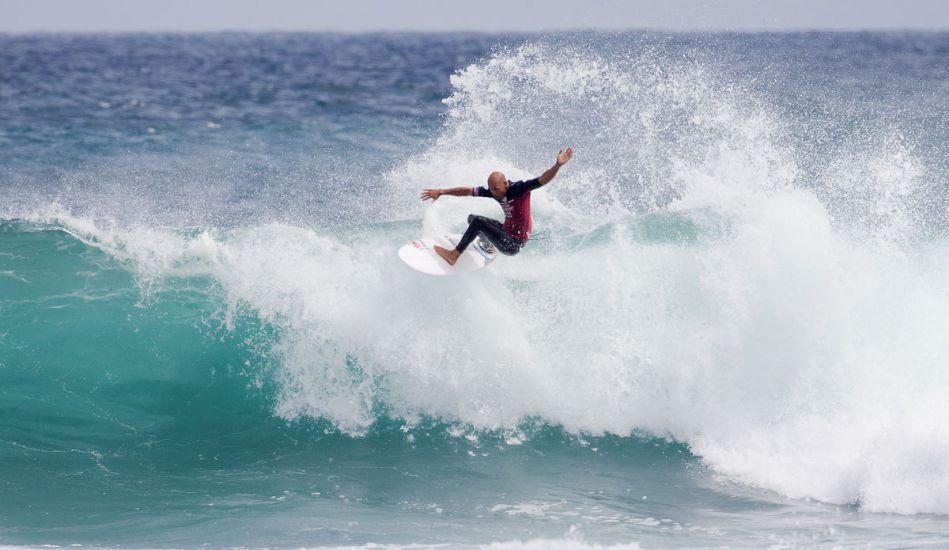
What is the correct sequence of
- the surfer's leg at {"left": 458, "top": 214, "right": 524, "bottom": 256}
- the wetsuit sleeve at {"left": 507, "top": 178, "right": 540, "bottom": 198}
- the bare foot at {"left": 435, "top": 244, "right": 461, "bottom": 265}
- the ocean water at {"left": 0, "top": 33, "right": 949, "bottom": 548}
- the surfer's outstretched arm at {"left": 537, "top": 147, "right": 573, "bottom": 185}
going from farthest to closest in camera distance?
the bare foot at {"left": 435, "top": 244, "right": 461, "bottom": 265} < the surfer's leg at {"left": 458, "top": 214, "right": 524, "bottom": 256} < the wetsuit sleeve at {"left": 507, "top": 178, "right": 540, "bottom": 198} < the surfer's outstretched arm at {"left": 537, "top": 147, "right": 573, "bottom": 185} < the ocean water at {"left": 0, "top": 33, "right": 949, "bottom": 548}

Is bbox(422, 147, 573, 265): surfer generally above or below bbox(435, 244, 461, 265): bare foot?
above

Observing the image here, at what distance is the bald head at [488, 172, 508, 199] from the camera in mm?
8641

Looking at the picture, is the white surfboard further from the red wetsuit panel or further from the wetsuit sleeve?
the wetsuit sleeve

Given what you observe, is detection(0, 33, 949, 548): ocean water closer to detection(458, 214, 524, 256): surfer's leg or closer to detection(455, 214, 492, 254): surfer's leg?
detection(455, 214, 492, 254): surfer's leg

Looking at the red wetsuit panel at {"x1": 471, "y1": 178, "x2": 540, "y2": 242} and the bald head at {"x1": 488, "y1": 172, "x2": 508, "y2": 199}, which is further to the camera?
the red wetsuit panel at {"x1": 471, "y1": 178, "x2": 540, "y2": 242}

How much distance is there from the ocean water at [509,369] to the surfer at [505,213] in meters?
1.08

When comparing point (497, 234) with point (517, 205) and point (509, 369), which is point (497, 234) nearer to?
point (517, 205)

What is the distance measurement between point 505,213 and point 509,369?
6.13ft

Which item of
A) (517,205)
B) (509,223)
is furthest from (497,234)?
(517,205)

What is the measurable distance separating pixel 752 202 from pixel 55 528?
7566 mm

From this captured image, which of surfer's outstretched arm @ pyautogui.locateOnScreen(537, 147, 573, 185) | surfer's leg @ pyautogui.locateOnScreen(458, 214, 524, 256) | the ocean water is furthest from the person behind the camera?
surfer's leg @ pyautogui.locateOnScreen(458, 214, 524, 256)

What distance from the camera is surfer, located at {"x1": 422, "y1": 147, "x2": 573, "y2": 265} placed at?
8703 millimetres

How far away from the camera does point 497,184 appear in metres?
8.67

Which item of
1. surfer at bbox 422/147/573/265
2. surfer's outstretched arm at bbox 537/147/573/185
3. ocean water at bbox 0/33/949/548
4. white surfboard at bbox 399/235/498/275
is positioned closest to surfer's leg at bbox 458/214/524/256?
surfer at bbox 422/147/573/265
